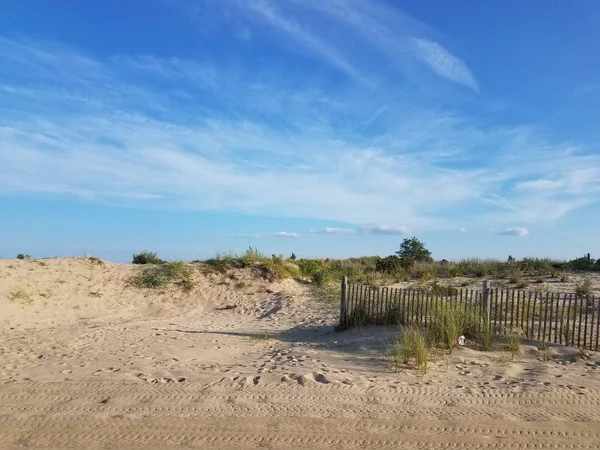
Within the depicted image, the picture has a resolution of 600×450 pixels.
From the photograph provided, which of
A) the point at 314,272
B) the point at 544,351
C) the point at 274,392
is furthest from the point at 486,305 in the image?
the point at 314,272

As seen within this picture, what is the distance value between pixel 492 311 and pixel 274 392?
6184mm

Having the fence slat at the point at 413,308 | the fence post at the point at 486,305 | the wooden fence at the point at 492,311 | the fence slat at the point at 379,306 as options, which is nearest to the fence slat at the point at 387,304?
the wooden fence at the point at 492,311

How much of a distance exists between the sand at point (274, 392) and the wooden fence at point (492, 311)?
513mm

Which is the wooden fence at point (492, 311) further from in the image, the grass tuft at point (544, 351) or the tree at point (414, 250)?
the tree at point (414, 250)

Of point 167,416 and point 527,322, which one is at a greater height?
point 527,322

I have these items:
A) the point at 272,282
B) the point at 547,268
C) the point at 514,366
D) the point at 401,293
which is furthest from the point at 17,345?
the point at 547,268

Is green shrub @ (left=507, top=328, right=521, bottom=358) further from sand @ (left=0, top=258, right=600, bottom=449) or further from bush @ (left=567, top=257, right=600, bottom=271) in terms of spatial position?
bush @ (left=567, top=257, right=600, bottom=271)

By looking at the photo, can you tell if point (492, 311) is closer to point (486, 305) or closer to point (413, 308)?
point (486, 305)

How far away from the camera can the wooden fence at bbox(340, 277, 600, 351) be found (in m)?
11.1

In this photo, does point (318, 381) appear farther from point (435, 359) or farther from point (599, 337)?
point (599, 337)

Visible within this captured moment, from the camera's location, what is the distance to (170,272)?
23.1 meters

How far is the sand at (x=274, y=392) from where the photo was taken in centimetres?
609

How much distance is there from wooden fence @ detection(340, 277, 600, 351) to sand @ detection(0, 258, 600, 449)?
1.68ft

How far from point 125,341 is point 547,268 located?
2357 centimetres
